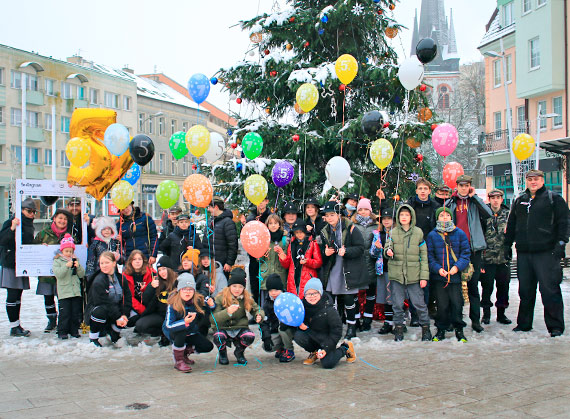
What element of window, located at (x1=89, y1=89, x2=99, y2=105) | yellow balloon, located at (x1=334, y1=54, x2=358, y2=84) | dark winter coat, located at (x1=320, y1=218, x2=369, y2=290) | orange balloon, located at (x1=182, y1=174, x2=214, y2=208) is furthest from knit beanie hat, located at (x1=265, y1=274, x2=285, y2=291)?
window, located at (x1=89, y1=89, x2=99, y2=105)

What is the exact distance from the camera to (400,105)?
13.4 meters

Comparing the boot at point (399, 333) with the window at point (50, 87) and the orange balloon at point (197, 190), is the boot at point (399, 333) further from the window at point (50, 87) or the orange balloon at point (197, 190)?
the window at point (50, 87)

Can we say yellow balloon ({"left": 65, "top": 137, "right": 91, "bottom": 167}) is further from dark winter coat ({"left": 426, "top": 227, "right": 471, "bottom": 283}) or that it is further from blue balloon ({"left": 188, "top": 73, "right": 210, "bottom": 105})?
dark winter coat ({"left": 426, "top": 227, "right": 471, "bottom": 283})

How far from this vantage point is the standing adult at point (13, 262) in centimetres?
858

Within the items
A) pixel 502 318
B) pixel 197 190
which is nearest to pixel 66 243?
pixel 197 190

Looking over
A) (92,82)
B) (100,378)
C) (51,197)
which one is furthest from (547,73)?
(92,82)

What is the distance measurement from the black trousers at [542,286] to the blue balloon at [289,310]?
3.50 meters

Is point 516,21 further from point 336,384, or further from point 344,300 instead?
point 336,384

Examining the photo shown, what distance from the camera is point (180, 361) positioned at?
6.55 metres

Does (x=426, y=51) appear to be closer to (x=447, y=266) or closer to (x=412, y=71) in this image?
(x=412, y=71)

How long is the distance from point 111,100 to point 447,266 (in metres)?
50.2

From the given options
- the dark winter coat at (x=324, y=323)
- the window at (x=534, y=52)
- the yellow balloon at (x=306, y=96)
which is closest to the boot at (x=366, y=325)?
the dark winter coat at (x=324, y=323)

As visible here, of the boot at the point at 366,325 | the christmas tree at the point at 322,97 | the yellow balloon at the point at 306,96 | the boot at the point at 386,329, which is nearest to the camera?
the boot at the point at 386,329

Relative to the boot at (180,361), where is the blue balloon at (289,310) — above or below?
above
